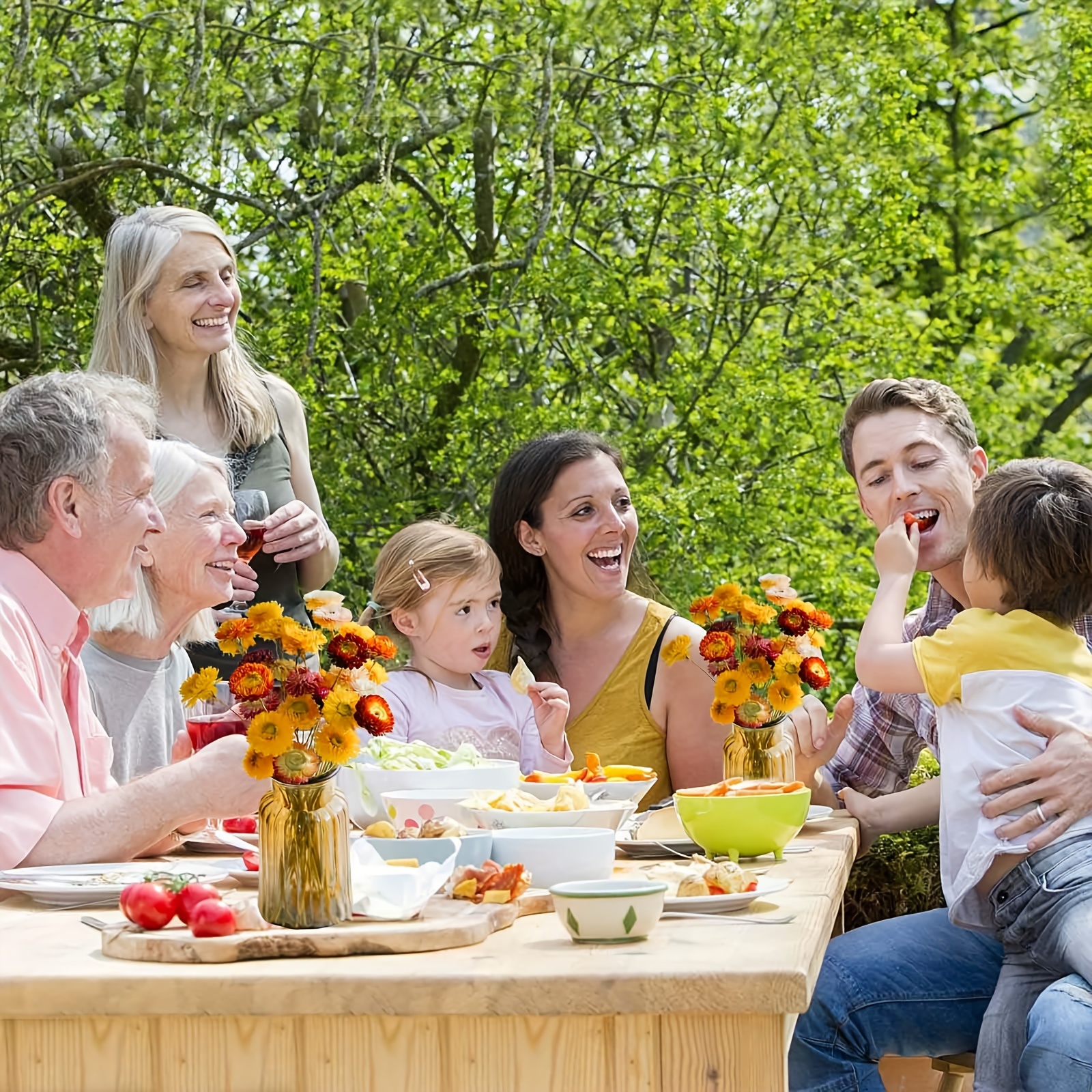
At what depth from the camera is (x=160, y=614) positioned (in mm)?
2629

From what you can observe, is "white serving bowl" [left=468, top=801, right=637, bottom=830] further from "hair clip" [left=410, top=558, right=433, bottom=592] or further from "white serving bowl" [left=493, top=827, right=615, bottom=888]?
"hair clip" [left=410, top=558, right=433, bottom=592]

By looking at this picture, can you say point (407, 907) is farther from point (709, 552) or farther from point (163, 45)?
point (163, 45)

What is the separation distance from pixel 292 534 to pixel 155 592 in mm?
701

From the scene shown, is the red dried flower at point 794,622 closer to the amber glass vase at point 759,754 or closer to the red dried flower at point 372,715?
the amber glass vase at point 759,754

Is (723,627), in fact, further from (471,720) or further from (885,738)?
(471,720)

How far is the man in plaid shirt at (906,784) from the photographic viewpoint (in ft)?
7.12

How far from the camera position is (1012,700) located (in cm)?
225

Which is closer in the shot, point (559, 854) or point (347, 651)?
point (347, 651)

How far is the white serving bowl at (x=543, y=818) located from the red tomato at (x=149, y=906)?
51cm

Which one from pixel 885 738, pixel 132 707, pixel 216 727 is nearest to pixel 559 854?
pixel 216 727

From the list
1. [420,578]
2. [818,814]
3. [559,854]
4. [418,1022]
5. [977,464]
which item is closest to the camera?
[418,1022]

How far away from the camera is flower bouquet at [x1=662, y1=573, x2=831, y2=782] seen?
2.36 metres

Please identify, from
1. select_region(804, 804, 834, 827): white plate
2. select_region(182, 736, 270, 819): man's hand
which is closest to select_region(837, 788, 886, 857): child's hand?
select_region(804, 804, 834, 827): white plate

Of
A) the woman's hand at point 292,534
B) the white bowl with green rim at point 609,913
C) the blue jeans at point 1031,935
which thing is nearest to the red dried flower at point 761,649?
the blue jeans at point 1031,935
